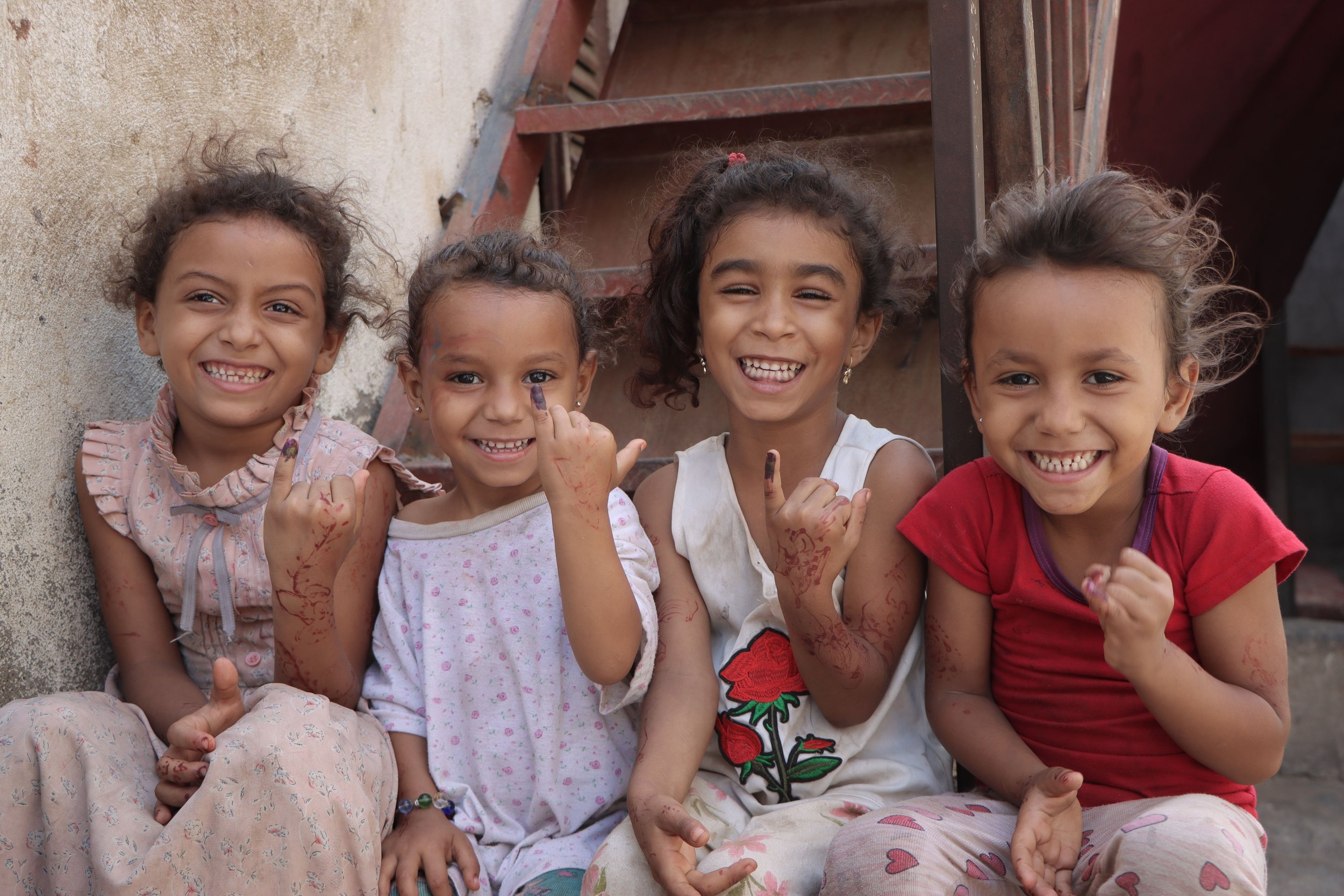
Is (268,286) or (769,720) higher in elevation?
(268,286)

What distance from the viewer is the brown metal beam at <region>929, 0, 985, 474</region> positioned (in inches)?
74.2

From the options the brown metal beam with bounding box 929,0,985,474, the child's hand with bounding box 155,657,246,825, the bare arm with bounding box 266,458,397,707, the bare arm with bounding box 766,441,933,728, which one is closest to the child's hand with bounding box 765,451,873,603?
the bare arm with bounding box 766,441,933,728

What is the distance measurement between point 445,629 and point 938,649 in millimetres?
841

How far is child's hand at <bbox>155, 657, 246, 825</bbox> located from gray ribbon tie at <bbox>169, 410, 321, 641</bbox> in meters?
0.33

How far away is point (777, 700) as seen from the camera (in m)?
1.86

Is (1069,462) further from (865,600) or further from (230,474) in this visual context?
(230,474)

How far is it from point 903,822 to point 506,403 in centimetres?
92

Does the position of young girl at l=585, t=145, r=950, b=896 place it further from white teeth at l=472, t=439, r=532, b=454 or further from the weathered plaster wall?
the weathered plaster wall

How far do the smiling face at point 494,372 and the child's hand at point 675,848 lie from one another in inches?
24.7

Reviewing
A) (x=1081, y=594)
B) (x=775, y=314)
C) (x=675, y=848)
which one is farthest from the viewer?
(x=775, y=314)

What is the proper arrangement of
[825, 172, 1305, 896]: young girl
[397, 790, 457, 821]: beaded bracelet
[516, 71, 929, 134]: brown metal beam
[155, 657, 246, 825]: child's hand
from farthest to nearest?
[516, 71, 929, 134]: brown metal beam
[397, 790, 457, 821]: beaded bracelet
[155, 657, 246, 825]: child's hand
[825, 172, 1305, 896]: young girl

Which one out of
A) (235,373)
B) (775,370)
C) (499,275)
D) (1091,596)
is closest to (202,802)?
(235,373)

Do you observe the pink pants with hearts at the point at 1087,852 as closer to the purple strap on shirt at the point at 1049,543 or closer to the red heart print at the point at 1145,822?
the red heart print at the point at 1145,822

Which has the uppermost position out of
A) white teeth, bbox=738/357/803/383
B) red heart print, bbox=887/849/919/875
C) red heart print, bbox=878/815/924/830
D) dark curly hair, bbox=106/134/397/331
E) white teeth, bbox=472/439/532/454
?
dark curly hair, bbox=106/134/397/331
